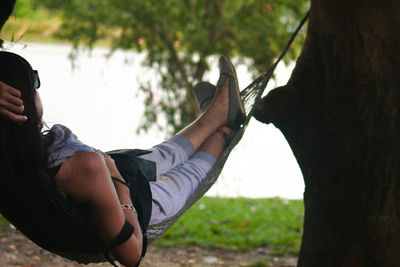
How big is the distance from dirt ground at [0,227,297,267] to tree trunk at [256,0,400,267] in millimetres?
1317

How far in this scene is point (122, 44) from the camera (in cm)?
554

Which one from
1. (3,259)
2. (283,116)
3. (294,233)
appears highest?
(283,116)

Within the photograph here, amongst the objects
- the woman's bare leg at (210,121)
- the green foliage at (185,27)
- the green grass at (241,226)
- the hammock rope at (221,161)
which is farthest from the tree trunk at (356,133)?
the green foliage at (185,27)

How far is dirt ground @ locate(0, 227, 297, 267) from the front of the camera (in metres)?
3.72

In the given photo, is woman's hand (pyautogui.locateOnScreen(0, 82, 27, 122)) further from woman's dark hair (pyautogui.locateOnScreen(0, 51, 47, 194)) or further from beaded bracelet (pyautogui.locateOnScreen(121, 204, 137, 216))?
beaded bracelet (pyautogui.locateOnScreen(121, 204, 137, 216))

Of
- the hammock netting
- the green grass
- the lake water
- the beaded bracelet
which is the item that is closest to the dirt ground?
the green grass

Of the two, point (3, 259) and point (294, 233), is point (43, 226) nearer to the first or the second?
point (3, 259)

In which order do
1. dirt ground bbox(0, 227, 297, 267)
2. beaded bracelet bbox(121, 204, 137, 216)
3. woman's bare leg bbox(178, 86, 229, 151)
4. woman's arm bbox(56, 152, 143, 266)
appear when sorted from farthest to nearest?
dirt ground bbox(0, 227, 297, 267)
woman's bare leg bbox(178, 86, 229, 151)
beaded bracelet bbox(121, 204, 137, 216)
woman's arm bbox(56, 152, 143, 266)

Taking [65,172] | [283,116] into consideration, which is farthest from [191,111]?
[65,172]

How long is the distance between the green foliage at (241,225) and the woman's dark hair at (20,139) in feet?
7.87

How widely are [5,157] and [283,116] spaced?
1321 millimetres

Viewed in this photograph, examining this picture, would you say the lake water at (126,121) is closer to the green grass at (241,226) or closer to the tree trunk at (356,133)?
the green grass at (241,226)

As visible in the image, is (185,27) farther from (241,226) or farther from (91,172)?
(91,172)

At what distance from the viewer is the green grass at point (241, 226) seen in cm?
425
